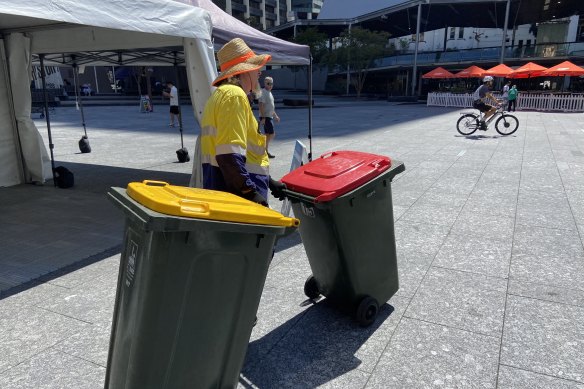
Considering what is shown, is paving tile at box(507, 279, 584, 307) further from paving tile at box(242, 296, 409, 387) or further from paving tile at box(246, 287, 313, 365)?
paving tile at box(246, 287, 313, 365)

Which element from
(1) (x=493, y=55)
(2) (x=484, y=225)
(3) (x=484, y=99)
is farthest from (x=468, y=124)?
(1) (x=493, y=55)

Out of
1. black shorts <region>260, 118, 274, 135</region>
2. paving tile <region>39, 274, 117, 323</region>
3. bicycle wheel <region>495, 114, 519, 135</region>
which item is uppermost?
black shorts <region>260, 118, 274, 135</region>

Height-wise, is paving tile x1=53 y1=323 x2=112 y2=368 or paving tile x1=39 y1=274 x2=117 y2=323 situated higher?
paving tile x1=39 y1=274 x2=117 y2=323

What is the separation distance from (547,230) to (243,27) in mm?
4932

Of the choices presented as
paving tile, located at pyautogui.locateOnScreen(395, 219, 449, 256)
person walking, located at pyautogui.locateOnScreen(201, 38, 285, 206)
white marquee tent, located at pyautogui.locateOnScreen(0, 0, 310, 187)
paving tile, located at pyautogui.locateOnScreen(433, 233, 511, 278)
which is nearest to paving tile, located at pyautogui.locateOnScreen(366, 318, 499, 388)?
paving tile, located at pyautogui.locateOnScreen(433, 233, 511, 278)

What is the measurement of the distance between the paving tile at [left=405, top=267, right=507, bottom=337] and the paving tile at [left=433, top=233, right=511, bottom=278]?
0.16 m

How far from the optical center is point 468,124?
13.8 meters

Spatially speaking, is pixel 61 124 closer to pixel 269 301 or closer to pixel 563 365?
pixel 269 301

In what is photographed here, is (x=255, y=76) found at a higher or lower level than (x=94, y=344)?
higher

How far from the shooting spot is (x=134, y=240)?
5.80ft

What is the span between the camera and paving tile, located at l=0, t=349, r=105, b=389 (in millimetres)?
2439

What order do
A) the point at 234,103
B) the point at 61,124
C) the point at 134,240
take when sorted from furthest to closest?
the point at 61,124 → the point at 234,103 → the point at 134,240

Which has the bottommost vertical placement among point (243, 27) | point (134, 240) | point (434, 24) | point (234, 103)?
point (134, 240)

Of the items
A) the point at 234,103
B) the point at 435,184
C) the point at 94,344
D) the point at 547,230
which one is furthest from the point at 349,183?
the point at 435,184
